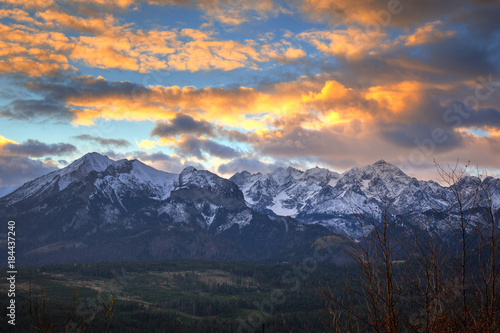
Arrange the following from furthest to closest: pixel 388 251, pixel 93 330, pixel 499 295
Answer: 1. pixel 93 330
2. pixel 499 295
3. pixel 388 251

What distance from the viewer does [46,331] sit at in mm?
19250

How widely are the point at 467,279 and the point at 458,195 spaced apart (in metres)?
4.24

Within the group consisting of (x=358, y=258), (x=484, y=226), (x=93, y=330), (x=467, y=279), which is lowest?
(x=93, y=330)

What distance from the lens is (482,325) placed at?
15469mm

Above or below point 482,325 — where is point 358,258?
above

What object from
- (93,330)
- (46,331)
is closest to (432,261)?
(46,331)

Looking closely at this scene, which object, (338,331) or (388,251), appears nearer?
(388,251)

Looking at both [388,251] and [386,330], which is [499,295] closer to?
[386,330]

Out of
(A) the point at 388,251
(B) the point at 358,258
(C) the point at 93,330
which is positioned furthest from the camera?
(C) the point at 93,330

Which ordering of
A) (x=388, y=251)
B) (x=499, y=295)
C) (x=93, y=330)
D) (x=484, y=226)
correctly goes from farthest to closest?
(x=93, y=330), (x=499, y=295), (x=484, y=226), (x=388, y=251)

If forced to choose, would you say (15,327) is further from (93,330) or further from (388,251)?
(388,251)

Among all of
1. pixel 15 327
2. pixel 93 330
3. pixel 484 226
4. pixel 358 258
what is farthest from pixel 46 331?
pixel 15 327

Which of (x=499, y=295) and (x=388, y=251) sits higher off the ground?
(x=388, y=251)

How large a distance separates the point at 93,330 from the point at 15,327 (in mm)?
39547
